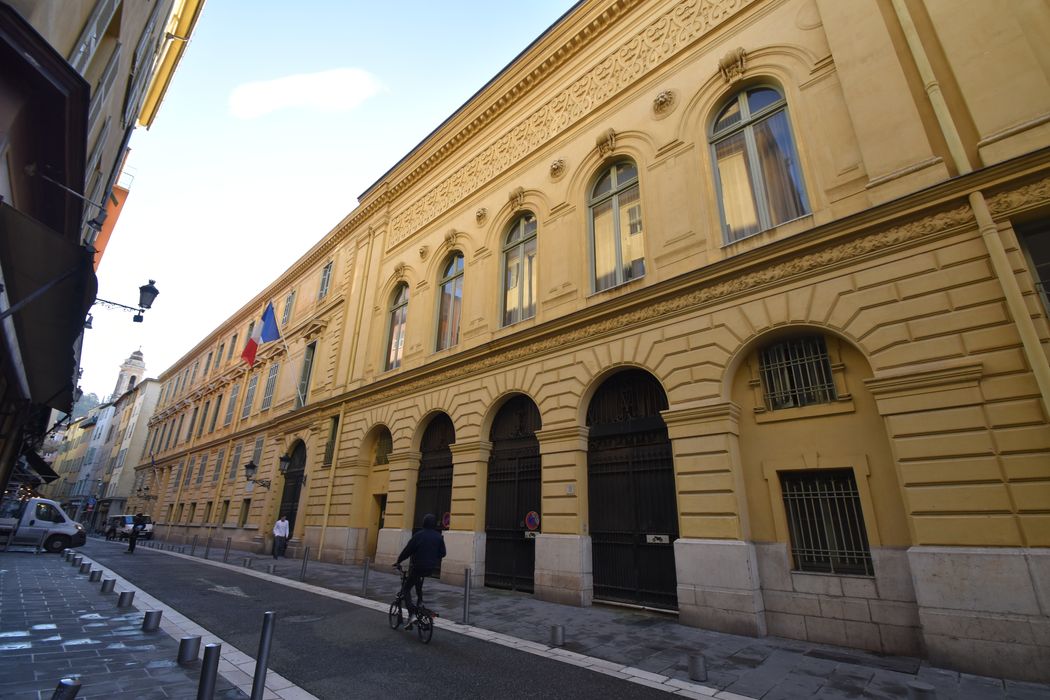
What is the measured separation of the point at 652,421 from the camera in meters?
10.1

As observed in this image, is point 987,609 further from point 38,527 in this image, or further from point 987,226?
point 38,527

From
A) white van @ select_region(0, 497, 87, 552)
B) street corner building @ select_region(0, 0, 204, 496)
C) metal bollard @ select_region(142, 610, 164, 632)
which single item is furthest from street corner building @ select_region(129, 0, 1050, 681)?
white van @ select_region(0, 497, 87, 552)

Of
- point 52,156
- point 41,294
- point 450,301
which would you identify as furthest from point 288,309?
point 52,156

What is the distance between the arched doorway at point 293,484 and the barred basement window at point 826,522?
62.1 feet

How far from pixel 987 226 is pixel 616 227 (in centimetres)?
717

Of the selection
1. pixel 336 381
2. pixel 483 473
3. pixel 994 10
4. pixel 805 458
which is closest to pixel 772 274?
pixel 805 458

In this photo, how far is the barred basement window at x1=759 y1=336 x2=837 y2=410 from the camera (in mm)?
8195

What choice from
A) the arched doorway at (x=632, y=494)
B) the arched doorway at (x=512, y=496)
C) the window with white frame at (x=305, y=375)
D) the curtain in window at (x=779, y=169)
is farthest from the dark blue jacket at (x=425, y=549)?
the window with white frame at (x=305, y=375)

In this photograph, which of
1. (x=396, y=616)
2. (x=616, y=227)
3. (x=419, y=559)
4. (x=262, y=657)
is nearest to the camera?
(x=262, y=657)

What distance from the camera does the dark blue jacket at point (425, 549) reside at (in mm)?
7238

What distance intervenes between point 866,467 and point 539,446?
6795 millimetres

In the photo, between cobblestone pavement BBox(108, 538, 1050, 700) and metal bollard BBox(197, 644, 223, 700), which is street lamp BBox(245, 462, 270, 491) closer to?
cobblestone pavement BBox(108, 538, 1050, 700)

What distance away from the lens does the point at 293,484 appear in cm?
2175

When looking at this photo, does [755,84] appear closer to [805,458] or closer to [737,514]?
[805,458]
